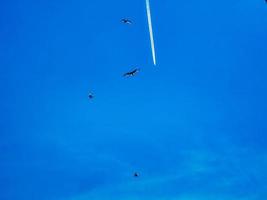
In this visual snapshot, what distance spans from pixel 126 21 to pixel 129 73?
374 centimetres

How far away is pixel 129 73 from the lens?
103 feet

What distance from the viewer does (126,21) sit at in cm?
2983
